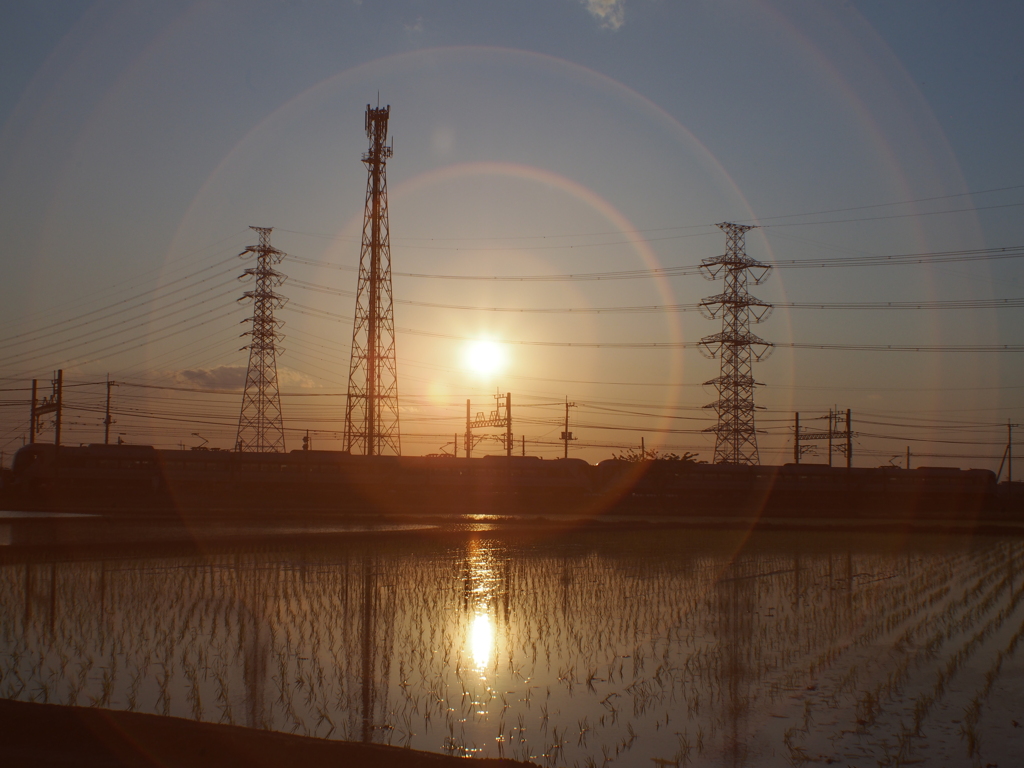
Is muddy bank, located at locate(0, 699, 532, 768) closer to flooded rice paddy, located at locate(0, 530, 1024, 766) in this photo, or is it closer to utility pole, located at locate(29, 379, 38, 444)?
flooded rice paddy, located at locate(0, 530, 1024, 766)

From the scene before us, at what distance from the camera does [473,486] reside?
59.2 meters

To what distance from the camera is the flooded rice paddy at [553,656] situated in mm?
8047

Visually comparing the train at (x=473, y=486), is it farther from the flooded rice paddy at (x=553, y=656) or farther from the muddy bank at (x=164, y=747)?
the muddy bank at (x=164, y=747)

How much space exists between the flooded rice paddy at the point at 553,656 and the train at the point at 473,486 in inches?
1144

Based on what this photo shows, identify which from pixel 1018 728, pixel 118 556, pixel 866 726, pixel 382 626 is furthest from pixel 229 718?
pixel 118 556

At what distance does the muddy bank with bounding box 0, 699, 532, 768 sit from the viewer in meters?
6.52

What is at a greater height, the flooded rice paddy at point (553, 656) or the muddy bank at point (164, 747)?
the muddy bank at point (164, 747)

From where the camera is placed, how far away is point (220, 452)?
5356 cm

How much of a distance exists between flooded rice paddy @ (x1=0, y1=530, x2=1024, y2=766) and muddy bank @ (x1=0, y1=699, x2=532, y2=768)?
1.00m

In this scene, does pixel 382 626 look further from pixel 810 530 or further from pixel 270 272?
pixel 270 272

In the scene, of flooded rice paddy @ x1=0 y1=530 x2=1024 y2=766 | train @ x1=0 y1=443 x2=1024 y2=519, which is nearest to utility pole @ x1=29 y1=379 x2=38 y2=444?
train @ x1=0 y1=443 x2=1024 y2=519

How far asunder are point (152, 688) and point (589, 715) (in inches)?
201

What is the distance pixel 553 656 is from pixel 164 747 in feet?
19.4

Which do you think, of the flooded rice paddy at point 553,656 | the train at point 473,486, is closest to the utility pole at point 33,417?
the train at point 473,486
